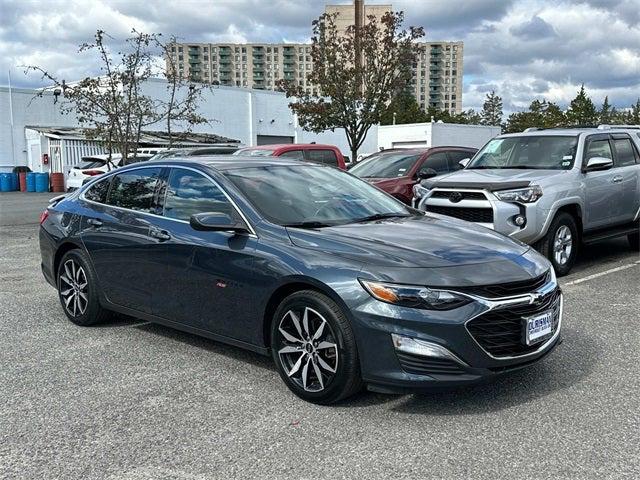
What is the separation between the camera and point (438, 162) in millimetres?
11664

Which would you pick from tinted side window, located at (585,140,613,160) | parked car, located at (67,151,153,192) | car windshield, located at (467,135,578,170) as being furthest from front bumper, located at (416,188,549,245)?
parked car, located at (67,151,153,192)

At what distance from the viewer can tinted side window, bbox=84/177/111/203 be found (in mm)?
5914

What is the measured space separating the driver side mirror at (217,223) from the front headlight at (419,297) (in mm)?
1226

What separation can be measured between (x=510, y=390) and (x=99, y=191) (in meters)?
4.02

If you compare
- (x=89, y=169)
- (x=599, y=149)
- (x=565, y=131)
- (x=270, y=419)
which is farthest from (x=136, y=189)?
(x=89, y=169)

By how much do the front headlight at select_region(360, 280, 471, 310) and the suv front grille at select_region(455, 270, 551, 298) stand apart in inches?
3.0

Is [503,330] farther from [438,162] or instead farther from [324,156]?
[324,156]

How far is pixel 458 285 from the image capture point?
3.71 meters

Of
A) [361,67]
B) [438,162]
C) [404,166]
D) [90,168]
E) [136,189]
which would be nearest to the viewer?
[136,189]

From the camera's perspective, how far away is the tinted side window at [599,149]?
29.2 feet

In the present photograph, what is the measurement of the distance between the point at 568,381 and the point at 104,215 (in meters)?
4.01

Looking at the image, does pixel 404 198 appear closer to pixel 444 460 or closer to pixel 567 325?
pixel 567 325

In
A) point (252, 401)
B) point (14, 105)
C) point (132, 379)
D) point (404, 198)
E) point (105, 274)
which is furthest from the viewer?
point (14, 105)

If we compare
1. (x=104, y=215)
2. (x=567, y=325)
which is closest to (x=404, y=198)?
(x=567, y=325)
